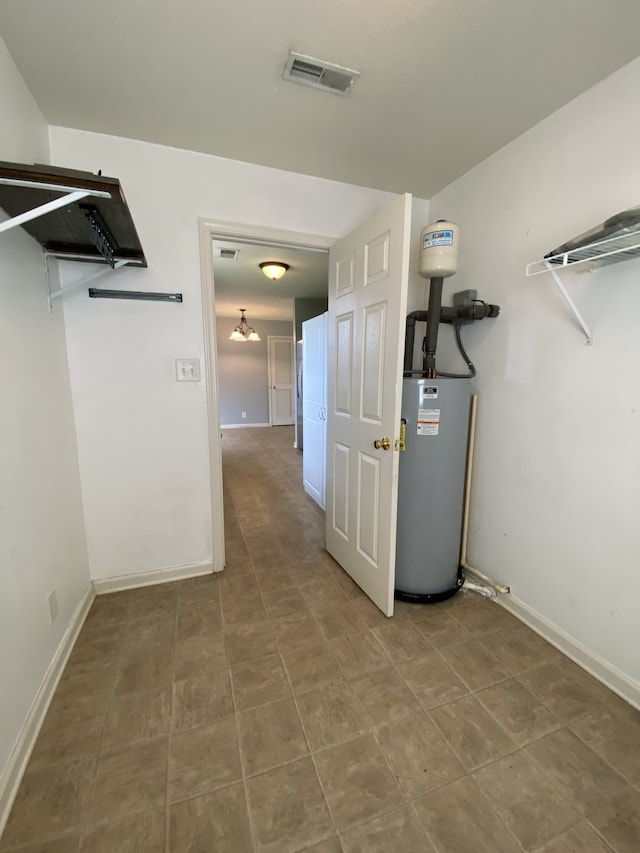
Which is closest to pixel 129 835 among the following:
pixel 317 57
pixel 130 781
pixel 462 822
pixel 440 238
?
pixel 130 781

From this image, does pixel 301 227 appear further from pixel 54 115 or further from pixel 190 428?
pixel 190 428

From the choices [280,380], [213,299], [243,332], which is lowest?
[280,380]

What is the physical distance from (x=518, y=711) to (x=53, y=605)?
6.48 feet

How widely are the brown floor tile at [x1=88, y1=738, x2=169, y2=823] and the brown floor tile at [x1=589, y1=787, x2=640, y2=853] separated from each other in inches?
51.3

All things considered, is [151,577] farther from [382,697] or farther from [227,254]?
[227,254]

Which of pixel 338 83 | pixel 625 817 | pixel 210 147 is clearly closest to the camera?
pixel 625 817

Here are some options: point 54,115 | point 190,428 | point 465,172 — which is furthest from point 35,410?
point 465,172

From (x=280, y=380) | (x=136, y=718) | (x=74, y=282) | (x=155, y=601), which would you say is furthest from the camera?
(x=280, y=380)

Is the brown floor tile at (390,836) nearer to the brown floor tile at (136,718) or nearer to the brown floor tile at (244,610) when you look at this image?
the brown floor tile at (136,718)

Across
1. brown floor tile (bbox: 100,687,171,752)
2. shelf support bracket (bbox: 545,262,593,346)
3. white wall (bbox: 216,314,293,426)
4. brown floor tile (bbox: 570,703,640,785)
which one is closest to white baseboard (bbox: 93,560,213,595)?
brown floor tile (bbox: 100,687,171,752)

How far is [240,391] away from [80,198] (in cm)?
690

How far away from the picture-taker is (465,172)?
206cm

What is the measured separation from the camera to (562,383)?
1588mm

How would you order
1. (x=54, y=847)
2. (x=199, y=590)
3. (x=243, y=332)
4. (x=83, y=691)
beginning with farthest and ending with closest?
(x=243, y=332), (x=199, y=590), (x=83, y=691), (x=54, y=847)
